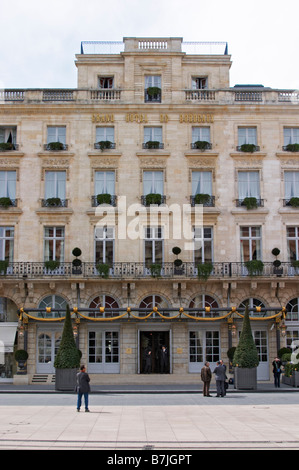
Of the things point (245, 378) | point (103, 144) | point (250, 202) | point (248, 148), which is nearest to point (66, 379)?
point (245, 378)

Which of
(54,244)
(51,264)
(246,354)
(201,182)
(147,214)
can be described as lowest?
(246,354)

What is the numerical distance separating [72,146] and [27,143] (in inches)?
105

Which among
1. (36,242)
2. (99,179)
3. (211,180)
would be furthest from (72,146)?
(211,180)

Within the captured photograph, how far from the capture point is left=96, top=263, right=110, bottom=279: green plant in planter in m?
34.2

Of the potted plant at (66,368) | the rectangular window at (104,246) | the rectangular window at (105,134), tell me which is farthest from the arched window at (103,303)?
the rectangular window at (105,134)

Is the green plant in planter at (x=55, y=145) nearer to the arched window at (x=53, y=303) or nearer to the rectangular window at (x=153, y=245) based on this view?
the rectangular window at (x=153, y=245)

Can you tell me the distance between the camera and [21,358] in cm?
3328

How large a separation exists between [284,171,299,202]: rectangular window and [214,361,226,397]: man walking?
1445cm

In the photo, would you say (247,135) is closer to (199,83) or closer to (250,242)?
(199,83)

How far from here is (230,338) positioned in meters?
34.6

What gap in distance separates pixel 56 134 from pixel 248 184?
39.0 ft
